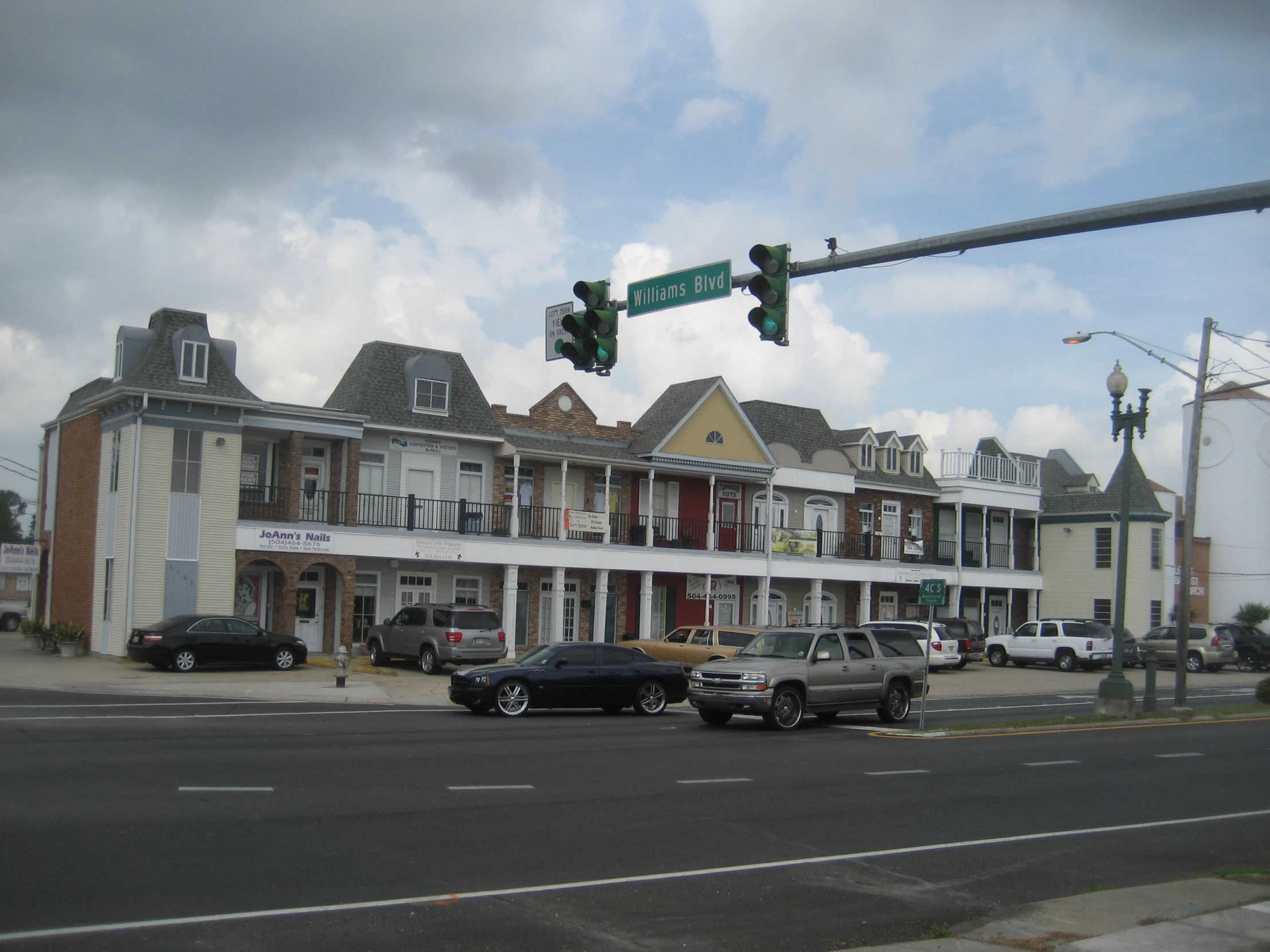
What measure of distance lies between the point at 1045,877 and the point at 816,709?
37.2ft

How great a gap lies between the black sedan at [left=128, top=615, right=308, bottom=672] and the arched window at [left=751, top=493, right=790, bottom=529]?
20.6 metres

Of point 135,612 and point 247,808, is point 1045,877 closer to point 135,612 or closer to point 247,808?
point 247,808

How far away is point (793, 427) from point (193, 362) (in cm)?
2391

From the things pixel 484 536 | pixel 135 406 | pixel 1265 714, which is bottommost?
pixel 1265 714

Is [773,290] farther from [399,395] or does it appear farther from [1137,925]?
[399,395]

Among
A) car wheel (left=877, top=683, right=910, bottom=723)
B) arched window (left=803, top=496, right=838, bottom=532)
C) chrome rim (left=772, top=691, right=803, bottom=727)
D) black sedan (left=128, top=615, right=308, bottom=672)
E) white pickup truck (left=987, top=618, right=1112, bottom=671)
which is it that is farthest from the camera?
arched window (left=803, top=496, right=838, bottom=532)

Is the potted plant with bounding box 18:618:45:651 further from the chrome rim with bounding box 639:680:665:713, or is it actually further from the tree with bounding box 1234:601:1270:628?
the tree with bounding box 1234:601:1270:628

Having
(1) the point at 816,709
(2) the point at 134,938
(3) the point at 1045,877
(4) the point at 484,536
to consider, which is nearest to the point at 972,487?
(4) the point at 484,536

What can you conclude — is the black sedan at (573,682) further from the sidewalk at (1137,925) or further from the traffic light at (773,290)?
the sidewalk at (1137,925)

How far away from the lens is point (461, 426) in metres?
37.5

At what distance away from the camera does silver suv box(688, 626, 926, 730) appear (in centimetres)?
2031

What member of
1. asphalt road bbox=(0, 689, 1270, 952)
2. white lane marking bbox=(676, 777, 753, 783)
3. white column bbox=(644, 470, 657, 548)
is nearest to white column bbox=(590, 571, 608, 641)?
white column bbox=(644, 470, 657, 548)

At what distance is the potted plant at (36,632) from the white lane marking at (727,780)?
86.8ft

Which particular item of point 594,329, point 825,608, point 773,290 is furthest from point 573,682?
point 825,608
